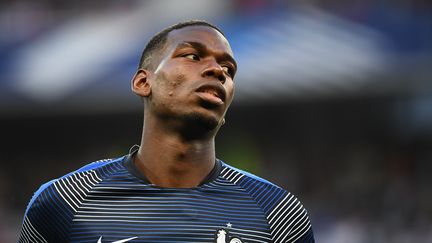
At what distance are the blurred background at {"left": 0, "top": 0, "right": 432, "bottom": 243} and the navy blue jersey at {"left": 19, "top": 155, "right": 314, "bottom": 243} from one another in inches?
367

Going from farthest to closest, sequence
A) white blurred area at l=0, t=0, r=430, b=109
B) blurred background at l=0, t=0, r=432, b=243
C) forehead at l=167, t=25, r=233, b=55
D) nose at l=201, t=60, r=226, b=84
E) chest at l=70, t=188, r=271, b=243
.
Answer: white blurred area at l=0, t=0, r=430, b=109, blurred background at l=0, t=0, r=432, b=243, forehead at l=167, t=25, r=233, b=55, nose at l=201, t=60, r=226, b=84, chest at l=70, t=188, r=271, b=243

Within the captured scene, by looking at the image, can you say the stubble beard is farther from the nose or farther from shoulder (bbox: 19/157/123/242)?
shoulder (bbox: 19/157/123/242)

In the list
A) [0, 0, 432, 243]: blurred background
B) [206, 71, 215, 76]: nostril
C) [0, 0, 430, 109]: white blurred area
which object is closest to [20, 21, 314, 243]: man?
[206, 71, 215, 76]: nostril

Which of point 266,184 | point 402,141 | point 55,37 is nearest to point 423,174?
point 402,141

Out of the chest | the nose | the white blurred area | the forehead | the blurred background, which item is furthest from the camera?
the white blurred area

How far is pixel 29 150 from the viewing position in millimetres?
20328

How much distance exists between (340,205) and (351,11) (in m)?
3.10

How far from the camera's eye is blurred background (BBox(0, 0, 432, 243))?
1511 centimetres

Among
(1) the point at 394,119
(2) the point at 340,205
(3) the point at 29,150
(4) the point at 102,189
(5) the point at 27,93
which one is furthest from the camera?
(3) the point at 29,150

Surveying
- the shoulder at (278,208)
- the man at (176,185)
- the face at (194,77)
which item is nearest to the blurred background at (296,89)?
the shoulder at (278,208)

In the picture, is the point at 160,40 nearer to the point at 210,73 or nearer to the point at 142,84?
the point at 142,84

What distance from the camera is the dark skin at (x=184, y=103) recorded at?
3961 millimetres

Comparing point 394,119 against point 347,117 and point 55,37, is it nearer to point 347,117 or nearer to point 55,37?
point 347,117

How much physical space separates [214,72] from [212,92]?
0.09m
